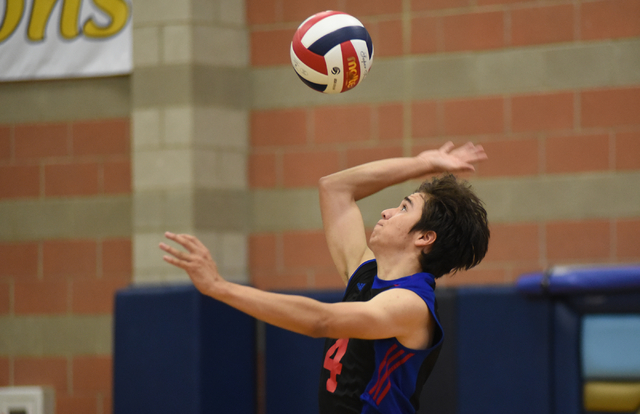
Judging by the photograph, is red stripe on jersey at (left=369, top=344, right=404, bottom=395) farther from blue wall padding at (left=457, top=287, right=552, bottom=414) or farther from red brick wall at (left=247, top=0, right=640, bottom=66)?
red brick wall at (left=247, top=0, right=640, bottom=66)

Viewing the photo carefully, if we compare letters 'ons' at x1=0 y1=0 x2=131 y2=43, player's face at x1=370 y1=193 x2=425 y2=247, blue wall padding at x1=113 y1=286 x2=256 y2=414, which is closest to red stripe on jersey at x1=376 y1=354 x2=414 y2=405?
player's face at x1=370 y1=193 x2=425 y2=247

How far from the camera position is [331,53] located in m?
2.96

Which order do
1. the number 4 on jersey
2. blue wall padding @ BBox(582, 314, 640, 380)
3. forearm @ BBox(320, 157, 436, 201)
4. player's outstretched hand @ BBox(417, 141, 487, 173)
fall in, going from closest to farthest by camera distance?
the number 4 on jersey, player's outstretched hand @ BBox(417, 141, 487, 173), forearm @ BBox(320, 157, 436, 201), blue wall padding @ BBox(582, 314, 640, 380)

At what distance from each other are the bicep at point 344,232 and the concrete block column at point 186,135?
5.86ft

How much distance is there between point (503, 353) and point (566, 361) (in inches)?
12.3

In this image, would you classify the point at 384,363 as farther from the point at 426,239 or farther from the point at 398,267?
the point at 426,239

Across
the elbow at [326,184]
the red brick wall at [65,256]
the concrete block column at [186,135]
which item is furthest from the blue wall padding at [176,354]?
the elbow at [326,184]

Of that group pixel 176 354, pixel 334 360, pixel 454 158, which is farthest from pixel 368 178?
pixel 176 354

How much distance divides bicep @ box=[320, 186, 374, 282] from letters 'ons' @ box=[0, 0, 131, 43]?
2562mm

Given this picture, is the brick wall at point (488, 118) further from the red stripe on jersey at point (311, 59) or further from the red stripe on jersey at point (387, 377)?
the red stripe on jersey at point (387, 377)

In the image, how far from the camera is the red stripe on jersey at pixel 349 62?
2969mm

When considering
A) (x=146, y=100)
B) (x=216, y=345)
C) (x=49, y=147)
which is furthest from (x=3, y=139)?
(x=216, y=345)

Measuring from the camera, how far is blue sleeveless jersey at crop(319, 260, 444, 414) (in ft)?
7.79

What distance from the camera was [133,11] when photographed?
4.70 metres
